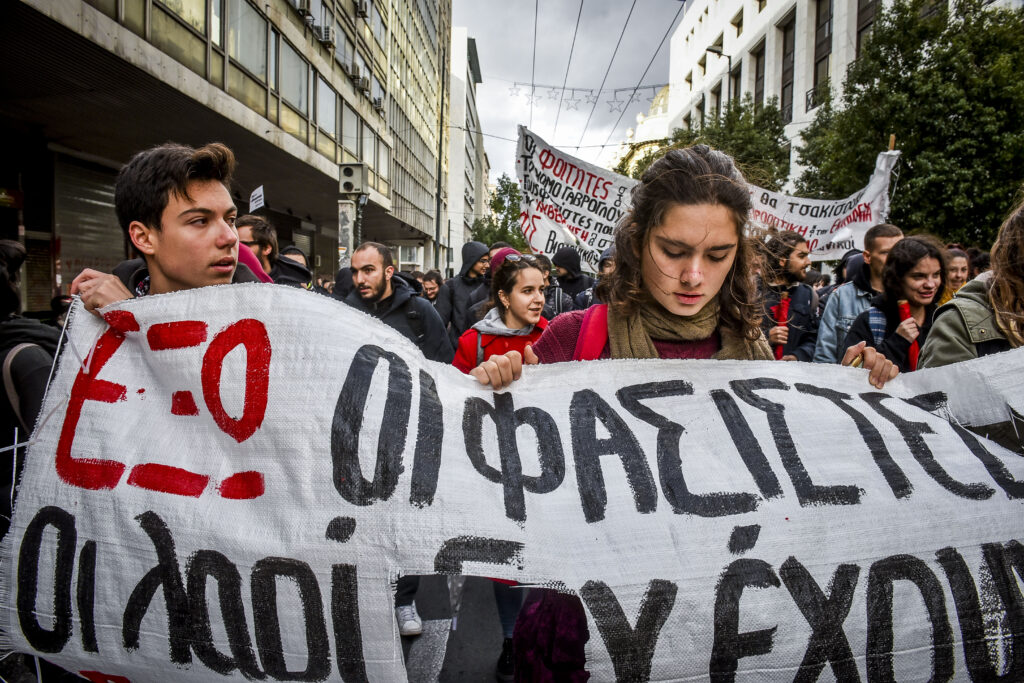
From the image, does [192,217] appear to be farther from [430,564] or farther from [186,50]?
[186,50]

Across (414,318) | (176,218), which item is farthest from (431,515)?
(414,318)

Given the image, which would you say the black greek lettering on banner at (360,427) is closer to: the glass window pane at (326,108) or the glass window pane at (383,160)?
the glass window pane at (326,108)

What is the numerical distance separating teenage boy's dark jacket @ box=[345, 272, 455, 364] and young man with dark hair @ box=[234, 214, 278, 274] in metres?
0.73

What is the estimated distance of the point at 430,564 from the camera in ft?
4.16

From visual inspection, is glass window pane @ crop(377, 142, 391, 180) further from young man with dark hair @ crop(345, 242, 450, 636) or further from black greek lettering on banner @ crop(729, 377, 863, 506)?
black greek lettering on banner @ crop(729, 377, 863, 506)

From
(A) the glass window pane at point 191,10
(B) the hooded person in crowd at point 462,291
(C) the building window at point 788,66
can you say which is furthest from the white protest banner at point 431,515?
(C) the building window at point 788,66

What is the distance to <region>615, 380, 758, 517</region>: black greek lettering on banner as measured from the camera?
54.0 inches

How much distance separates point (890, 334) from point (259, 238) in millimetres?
4190

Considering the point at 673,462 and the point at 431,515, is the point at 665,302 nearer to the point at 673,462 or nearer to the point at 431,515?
the point at 673,462

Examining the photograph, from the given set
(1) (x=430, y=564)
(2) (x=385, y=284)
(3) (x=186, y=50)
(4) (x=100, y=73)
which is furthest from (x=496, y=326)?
(3) (x=186, y=50)

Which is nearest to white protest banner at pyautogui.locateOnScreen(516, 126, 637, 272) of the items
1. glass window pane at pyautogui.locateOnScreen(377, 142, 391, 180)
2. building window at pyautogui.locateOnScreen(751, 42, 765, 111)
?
glass window pane at pyautogui.locateOnScreen(377, 142, 391, 180)

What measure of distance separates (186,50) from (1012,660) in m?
11.8

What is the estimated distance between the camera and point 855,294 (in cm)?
412

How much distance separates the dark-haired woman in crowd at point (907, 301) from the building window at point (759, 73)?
34192 mm
